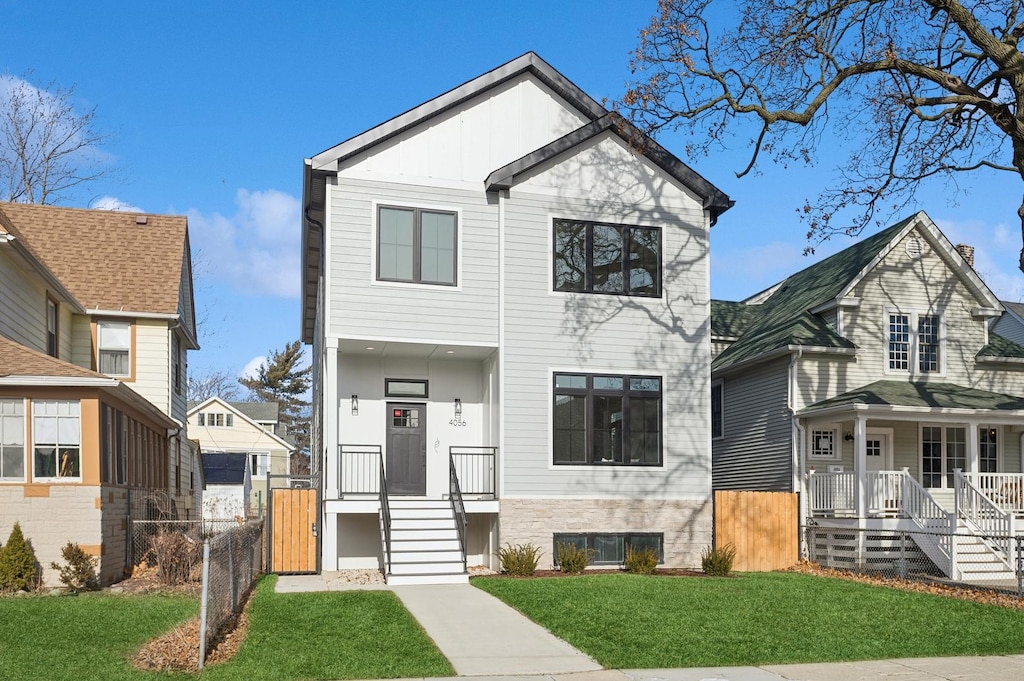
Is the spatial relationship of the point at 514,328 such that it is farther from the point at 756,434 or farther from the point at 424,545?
the point at 756,434

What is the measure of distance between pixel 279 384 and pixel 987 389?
65844 mm

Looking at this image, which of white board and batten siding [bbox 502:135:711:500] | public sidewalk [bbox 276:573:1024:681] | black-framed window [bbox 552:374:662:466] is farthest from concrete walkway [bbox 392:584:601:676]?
black-framed window [bbox 552:374:662:466]

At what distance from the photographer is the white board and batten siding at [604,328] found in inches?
728

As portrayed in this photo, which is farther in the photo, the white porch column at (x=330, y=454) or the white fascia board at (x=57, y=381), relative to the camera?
the white porch column at (x=330, y=454)

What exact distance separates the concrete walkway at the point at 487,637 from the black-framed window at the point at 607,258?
6.77 m

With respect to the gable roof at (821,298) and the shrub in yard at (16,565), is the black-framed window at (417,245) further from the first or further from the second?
the gable roof at (821,298)

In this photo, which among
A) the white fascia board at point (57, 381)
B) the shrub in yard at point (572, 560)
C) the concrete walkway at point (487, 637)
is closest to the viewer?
the concrete walkway at point (487, 637)

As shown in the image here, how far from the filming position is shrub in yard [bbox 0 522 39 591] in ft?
48.4

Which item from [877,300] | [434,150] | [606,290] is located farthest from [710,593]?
[877,300]

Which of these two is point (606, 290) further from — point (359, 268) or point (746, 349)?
point (746, 349)

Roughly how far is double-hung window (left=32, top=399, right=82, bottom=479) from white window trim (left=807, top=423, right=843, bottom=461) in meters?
15.1

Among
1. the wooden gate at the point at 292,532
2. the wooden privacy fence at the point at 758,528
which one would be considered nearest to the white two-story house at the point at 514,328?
the wooden gate at the point at 292,532

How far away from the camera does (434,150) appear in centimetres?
1869

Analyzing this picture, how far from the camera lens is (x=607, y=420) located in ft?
62.3
